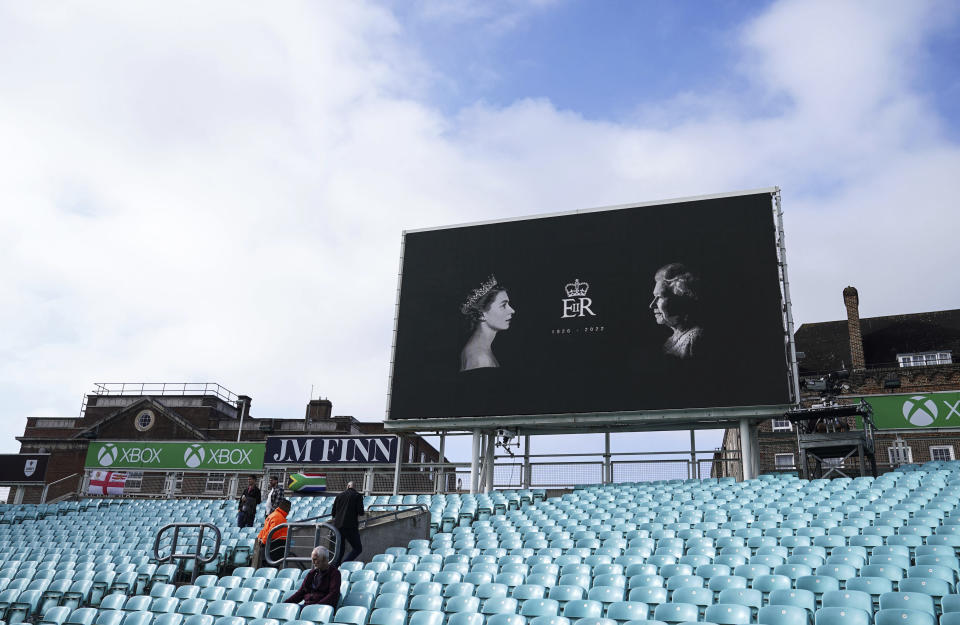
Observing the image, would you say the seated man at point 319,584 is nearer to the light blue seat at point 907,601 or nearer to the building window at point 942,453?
the light blue seat at point 907,601

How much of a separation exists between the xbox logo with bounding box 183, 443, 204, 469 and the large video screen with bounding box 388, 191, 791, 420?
643 centimetres

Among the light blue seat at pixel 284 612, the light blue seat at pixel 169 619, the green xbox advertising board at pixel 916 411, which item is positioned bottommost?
the light blue seat at pixel 169 619

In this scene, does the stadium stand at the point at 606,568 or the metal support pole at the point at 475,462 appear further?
the metal support pole at the point at 475,462

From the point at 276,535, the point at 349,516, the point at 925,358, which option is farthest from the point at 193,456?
the point at 925,358

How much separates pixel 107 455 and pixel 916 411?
797 inches

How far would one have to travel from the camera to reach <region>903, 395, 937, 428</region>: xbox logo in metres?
16.1


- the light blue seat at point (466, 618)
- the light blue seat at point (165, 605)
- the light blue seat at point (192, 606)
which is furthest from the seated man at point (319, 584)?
the light blue seat at point (165, 605)

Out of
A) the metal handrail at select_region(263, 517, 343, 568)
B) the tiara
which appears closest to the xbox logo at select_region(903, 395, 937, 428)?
the tiara

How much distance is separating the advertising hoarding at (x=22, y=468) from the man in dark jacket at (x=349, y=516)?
16703 millimetres

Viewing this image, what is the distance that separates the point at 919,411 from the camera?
53.3 ft

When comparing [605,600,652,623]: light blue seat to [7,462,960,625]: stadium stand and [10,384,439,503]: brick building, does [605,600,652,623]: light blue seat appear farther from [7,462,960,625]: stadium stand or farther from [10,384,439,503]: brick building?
[10,384,439,503]: brick building

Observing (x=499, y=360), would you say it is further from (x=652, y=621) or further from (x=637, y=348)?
(x=652, y=621)

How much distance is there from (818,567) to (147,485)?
65.8 feet

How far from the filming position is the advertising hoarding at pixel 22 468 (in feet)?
74.3
